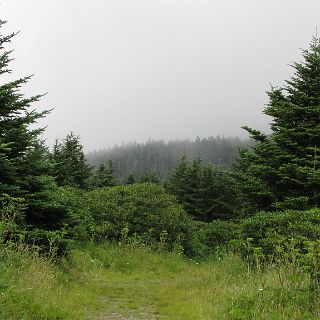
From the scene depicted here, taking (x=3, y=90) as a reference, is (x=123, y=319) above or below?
below

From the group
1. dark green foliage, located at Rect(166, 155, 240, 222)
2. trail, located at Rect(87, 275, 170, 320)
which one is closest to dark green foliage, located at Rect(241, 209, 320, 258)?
trail, located at Rect(87, 275, 170, 320)

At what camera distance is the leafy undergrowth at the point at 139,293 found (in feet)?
19.7

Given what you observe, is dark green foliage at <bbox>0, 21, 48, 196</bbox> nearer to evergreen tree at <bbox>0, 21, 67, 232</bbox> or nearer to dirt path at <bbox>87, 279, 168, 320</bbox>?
evergreen tree at <bbox>0, 21, 67, 232</bbox>

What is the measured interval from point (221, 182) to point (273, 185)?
760 inches

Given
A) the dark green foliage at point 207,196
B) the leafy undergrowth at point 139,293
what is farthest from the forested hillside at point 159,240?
the dark green foliage at point 207,196

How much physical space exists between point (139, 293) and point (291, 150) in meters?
8.80

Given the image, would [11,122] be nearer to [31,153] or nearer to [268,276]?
[31,153]

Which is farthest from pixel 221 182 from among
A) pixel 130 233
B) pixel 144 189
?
pixel 130 233

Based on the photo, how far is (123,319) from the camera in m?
7.21

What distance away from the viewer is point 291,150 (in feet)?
51.0

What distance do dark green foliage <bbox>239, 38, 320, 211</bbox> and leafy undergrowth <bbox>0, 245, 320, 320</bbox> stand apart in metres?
4.30

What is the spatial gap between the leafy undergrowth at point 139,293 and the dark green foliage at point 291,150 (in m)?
4.30

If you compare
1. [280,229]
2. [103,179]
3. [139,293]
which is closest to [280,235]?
[280,229]

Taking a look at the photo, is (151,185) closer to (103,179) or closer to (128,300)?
(128,300)
